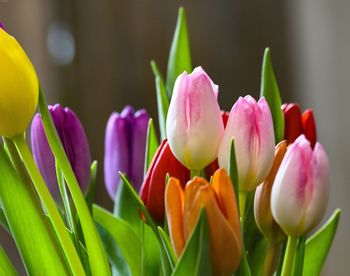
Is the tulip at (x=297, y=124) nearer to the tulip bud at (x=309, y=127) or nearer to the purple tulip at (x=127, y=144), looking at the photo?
the tulip bud at (x=309, y=127)

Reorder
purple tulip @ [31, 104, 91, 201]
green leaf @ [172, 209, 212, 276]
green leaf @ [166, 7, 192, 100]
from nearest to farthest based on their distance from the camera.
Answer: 1. green leaf @ [172, 209, 212, 276]
2. purple tulip @ [31, 104, 91, 201]
3. green leaf @ [166, 7, 192, 100]

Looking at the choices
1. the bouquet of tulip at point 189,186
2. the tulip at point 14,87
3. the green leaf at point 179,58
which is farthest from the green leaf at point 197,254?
the green leaf at point 179,58

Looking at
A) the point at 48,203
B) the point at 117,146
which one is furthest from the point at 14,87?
the point at 117,146

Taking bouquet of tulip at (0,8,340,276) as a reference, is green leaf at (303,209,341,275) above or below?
below

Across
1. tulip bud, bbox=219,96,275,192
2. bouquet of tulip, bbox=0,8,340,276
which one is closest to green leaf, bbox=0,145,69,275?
bouquet of tulip, bbox=0,8,340,276

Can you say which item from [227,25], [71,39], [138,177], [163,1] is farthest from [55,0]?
[138,177]

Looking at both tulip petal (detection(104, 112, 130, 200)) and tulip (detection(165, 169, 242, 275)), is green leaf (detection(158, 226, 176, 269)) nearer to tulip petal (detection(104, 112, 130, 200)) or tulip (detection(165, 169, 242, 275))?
tulip (detection(165, 169, 242, 275))
